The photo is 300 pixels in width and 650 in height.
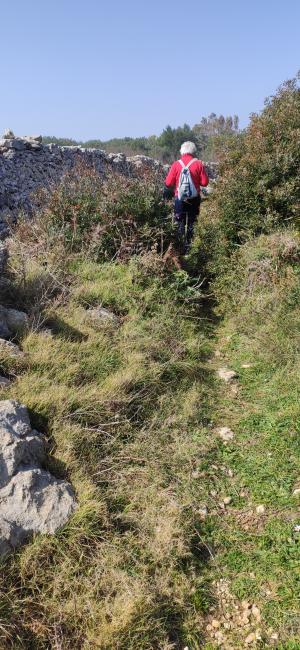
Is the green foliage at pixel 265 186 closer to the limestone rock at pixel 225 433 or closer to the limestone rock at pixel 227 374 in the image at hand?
the limestone rock at pixel 227 374

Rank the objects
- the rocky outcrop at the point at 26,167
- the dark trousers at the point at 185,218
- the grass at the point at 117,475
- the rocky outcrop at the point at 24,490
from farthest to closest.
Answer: the rocky outcrop at the point at 26,167 → the dark trousers at the point at 185,218 → the rocky outcrop at the point at 24,490 → the grass at the point at 117,475

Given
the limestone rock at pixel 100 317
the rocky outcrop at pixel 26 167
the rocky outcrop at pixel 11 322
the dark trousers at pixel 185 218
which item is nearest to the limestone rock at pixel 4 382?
the rocky outcrop at pixel 11 322

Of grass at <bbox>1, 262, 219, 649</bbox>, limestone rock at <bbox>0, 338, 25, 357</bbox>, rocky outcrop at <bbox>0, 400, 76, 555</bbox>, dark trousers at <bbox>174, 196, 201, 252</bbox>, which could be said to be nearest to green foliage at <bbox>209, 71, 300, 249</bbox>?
dark trousers at <bbox>174, 196, 201, 252</bbox>

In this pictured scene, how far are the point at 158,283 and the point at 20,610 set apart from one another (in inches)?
165

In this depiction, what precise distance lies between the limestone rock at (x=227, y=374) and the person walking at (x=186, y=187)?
261 centimetres

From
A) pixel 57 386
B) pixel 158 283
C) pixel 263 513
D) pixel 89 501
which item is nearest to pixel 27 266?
pixel 158 283

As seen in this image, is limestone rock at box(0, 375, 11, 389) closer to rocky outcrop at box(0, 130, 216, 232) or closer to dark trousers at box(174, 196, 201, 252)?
dark trousers at box(174, 196, 201, 252)

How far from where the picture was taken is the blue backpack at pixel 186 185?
6.68 metres

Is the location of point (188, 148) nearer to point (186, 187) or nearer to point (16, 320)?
point (186, 187)

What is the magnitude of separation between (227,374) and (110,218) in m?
2.93

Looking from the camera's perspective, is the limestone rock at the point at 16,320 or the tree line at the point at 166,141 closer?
the limestone rock at the point at 16,320

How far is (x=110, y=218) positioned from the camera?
256 inches

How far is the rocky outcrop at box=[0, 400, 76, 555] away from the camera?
2.68 metres

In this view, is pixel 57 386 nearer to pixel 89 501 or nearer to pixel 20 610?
pixel 89 501
